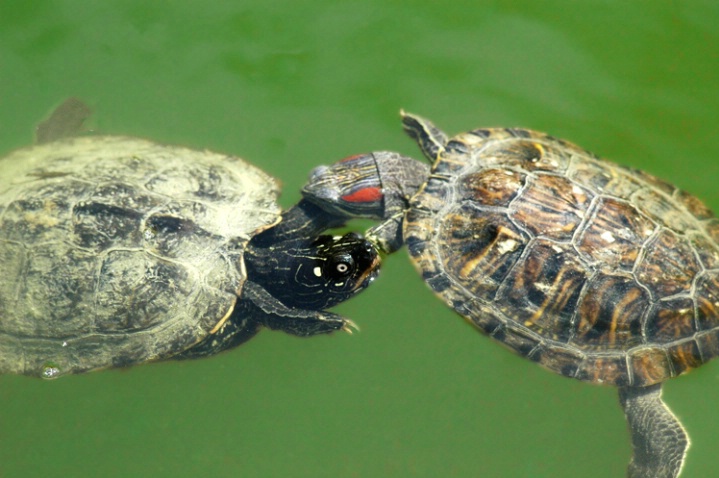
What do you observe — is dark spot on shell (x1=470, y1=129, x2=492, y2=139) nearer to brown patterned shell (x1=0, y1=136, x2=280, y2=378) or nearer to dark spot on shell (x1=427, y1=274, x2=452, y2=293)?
dark spot on shell (x1=427, y1=274, x2=452, y2=293)

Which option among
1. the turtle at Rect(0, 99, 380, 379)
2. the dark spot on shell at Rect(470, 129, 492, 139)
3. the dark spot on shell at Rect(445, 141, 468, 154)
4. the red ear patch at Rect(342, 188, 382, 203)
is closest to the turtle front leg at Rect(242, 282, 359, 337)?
the turtle at Rect(0, 99, 380, 379)

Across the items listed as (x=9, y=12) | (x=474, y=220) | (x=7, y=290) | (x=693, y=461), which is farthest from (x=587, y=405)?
(x=9, y=12)

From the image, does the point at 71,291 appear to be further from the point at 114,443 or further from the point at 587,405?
the point at 587,405

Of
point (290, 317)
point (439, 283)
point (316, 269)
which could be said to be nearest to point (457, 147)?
point (439, 283)

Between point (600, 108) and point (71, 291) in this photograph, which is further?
point (600, 108)

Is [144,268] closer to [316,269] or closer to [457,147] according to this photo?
[316,269]

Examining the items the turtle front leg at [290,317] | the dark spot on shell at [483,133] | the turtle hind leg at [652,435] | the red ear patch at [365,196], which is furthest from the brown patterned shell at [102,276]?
the turtle hind leg at [652,435]

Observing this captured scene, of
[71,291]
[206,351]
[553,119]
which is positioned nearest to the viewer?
[71,291]
